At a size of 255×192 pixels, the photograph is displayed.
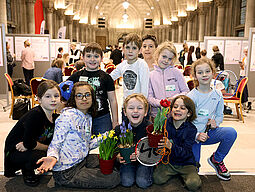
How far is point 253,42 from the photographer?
7.34 m

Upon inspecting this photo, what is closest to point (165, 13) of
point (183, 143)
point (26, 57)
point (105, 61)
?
point (105, 61)

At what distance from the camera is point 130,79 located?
3.07 meters

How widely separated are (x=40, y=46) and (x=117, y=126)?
849 centimetres

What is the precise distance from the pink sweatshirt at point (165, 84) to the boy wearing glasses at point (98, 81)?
513mm

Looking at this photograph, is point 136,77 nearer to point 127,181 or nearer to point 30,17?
point 127,181

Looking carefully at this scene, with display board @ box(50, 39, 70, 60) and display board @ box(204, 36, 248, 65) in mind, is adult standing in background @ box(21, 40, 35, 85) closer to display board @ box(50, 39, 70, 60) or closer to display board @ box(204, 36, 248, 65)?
display board @ box(50, 39, 70, 60)

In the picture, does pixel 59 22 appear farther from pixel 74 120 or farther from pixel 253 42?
pixel 74 120

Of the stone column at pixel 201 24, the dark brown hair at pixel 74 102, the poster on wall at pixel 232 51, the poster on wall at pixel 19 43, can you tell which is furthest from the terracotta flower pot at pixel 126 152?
the stone column at pixel 201 24

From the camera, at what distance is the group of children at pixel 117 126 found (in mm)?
2580

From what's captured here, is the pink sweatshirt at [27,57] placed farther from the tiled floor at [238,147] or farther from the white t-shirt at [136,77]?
the white t-shirt at [136,77]

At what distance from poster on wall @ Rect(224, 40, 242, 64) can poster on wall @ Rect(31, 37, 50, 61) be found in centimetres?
693

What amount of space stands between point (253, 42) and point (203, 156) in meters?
4.91

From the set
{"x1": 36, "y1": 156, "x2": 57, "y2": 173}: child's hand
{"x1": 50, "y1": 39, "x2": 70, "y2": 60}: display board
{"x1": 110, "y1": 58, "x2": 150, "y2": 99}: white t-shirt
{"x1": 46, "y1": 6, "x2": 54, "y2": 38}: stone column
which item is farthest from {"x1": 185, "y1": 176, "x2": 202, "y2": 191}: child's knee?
{"x1": 46, "y1": 6, "x2": 54, "y2": 38}: stone column

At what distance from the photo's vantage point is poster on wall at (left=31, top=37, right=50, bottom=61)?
10227mm
